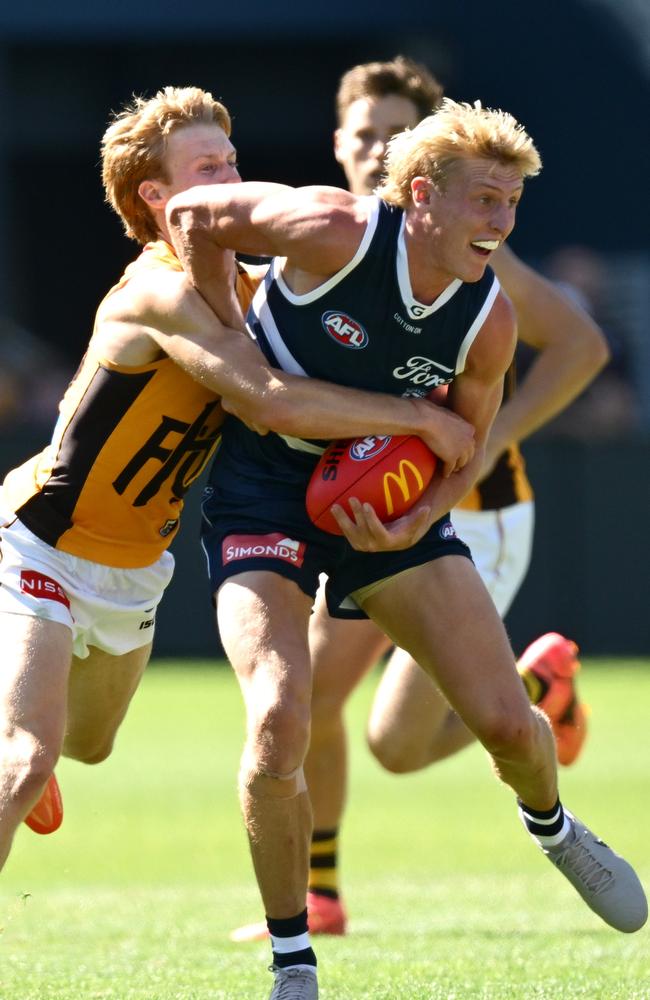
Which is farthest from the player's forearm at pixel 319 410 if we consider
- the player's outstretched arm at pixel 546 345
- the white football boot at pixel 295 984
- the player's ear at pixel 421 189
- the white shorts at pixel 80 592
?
the player's outstretched arm at pixel 546 345

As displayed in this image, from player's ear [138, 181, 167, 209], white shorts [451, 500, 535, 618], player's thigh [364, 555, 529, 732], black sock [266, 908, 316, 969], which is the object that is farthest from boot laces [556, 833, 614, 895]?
player's ear [138, 181, 167, 209]

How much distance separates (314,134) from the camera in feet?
72.8

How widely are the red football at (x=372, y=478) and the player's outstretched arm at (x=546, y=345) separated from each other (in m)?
1.88

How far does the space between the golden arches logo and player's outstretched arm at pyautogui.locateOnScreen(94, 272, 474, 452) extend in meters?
0.10

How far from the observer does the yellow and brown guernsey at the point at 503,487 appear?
23.8ft

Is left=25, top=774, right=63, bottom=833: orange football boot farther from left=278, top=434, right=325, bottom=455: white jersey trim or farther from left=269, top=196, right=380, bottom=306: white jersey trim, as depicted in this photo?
left=269, top=196, right=380, bottom=306: white jersey trim

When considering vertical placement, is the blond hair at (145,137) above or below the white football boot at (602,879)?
above

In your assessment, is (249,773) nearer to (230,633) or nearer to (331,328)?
(230,633)

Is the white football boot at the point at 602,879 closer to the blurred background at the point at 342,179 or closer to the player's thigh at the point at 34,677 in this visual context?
the player's thigh at the point at 34,677

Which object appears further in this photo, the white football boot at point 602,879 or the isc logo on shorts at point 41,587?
the white football boot at point 602,879

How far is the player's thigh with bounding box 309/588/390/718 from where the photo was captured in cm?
649

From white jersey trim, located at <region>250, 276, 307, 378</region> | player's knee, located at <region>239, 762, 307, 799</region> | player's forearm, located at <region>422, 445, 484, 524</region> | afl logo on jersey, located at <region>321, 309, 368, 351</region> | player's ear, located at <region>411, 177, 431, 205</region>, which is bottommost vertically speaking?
player's knee, located at <region>239, 762, 307, 799</region>

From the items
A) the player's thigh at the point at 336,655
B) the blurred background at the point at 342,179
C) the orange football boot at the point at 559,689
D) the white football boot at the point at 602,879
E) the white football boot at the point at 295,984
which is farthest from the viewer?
the blurred background at the point at 342,179

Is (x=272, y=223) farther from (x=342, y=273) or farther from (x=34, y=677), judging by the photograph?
(x=34, y=677)
